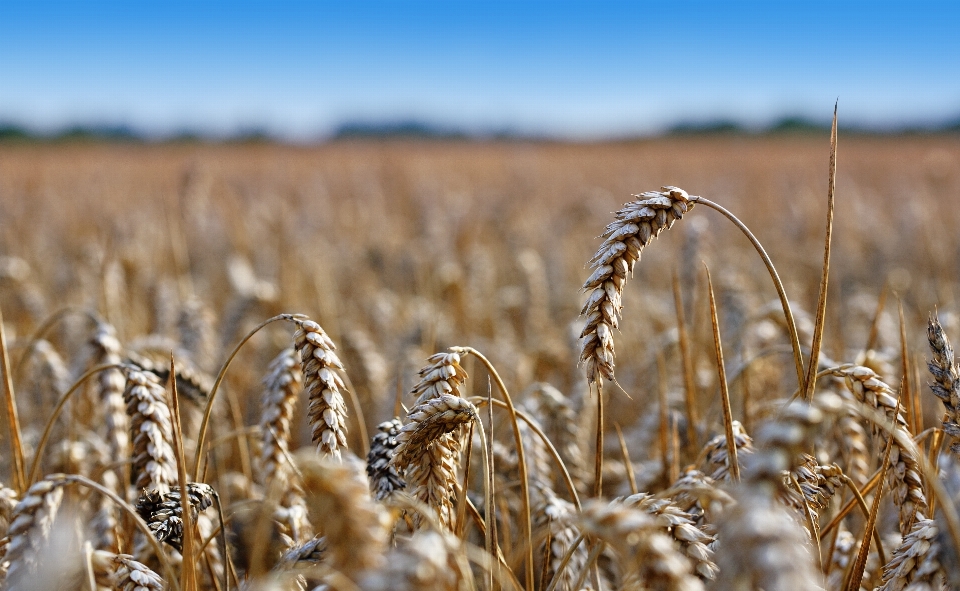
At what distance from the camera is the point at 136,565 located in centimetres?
Answer: 113

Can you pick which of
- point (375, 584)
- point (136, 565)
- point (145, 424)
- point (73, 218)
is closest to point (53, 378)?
point (145, 424)

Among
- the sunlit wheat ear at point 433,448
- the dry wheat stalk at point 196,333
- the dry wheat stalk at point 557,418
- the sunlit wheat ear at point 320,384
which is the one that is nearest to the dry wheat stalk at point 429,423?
the sunlit wheat ear at point 433,448

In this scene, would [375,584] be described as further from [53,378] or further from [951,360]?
[53,378]

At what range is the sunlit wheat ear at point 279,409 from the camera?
4.83 feet

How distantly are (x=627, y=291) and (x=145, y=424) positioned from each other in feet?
10.3

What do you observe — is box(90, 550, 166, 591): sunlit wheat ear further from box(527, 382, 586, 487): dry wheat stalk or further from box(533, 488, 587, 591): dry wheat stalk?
box(527, 382, 586, 487): dry wheat stalk

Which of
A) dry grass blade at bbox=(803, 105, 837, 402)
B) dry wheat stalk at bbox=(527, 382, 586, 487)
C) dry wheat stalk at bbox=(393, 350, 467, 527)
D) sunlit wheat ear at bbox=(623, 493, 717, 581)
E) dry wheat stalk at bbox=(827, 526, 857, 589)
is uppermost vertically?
dry grass blade at bbox=(803, 105, 837, 402)

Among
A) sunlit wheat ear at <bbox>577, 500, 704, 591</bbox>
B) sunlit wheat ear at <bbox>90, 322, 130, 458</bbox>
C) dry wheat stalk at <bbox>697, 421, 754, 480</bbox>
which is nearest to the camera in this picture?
sunlit wheat ear at <bbox>577, 500, 704, 591</bbox>

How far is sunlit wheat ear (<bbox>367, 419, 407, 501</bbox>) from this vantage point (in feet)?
4.19

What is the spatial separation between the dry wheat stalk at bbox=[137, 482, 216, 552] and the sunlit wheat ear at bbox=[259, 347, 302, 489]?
27 centimetres

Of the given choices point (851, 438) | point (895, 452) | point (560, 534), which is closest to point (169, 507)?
point (560, 534)

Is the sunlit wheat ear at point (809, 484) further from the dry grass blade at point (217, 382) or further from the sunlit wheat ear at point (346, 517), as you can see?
the dry grass blade at point (217, 382)

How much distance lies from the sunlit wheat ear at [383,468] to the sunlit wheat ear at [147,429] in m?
0.40

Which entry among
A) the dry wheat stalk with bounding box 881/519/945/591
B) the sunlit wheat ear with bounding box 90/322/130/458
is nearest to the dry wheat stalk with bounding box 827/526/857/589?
the dry wheat stalk with bounding box 881/519/945/591
